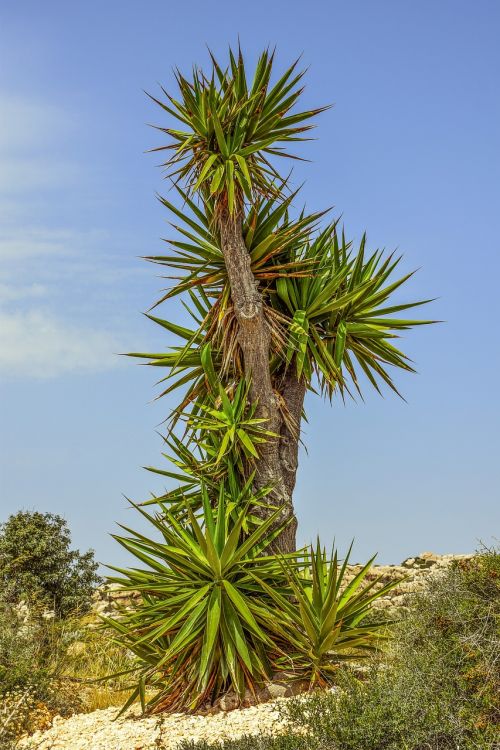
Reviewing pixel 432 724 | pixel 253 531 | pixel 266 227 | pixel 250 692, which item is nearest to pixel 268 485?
pixel 253 531

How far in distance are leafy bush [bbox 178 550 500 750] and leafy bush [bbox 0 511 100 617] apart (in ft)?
31.4

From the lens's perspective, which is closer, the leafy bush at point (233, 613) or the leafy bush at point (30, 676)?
the leafy bush at point (233, 613)

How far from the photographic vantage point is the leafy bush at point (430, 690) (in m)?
5.45

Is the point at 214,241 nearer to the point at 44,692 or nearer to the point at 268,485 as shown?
the point at 268,485

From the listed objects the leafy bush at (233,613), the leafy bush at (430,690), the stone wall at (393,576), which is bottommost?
the leafy bush at (430,690)

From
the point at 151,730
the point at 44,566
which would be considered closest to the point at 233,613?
the point at 151,730

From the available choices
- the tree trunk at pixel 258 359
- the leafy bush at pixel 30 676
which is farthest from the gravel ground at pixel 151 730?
the tree trunk at pixel 258 359

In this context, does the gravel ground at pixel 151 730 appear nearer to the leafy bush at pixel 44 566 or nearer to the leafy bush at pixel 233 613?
the leafy bush at pixel 233 613

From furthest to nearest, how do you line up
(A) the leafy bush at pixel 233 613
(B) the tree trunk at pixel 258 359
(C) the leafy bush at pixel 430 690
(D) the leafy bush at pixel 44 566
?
(D) the leafy bush at pixel 44 566, (B) the tree trunk at pixel 258 359, (A) the leafy bush at pixel 233 613, (C) the leafy bush at pixel 430 690

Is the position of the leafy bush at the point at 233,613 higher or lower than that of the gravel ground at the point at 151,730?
higher

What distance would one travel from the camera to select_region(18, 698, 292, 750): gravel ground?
22.9ft

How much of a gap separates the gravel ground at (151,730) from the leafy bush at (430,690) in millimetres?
889

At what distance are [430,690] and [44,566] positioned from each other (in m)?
10.8

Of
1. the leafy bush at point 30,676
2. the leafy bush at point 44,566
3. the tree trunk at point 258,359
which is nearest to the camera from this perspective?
the tree trunk at point 258,359
